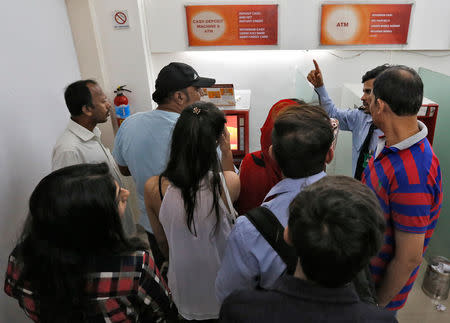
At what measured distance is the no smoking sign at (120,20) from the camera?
3369 millimetres

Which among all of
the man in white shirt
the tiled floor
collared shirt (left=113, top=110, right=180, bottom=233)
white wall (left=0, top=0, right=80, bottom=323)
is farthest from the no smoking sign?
A: the tiled floor

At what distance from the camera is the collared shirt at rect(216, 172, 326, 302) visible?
4.00ft

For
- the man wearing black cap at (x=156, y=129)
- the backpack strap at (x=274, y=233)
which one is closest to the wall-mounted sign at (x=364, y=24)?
the man wearing black cap at (x=156, y=129)

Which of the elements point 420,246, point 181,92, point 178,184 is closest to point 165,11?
point 181,92

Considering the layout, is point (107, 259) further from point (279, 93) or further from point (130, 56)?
point (279, 93)

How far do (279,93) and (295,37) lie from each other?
73 centimetres

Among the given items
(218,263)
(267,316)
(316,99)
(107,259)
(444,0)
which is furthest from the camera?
(444,0)

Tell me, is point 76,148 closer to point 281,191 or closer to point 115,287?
point 115,287

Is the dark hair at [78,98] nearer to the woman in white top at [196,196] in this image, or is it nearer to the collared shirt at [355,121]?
the woman in white top at [196,196]

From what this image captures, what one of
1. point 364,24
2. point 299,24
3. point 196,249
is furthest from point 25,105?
point 364,24

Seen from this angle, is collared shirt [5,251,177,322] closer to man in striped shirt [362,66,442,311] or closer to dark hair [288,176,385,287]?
dark hair [288,176,385,287]

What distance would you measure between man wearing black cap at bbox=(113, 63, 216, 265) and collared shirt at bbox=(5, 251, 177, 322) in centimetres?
88

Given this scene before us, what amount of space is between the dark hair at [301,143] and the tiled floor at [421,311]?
2135 mm

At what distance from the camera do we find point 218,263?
1751mm
